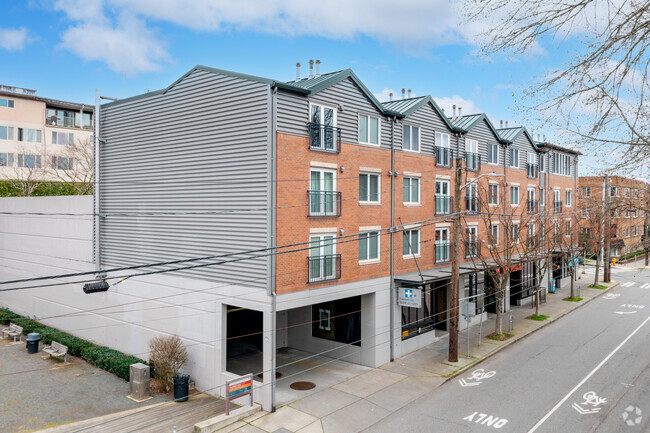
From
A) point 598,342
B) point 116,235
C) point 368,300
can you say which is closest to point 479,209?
point 598,342

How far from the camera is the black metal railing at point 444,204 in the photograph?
2547cm

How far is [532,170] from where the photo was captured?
35.5m

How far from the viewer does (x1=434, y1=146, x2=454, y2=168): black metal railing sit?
83.4 feet

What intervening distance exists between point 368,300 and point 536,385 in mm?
7252

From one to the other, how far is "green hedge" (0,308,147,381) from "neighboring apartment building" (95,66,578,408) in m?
1.06

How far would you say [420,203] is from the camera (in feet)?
79.4

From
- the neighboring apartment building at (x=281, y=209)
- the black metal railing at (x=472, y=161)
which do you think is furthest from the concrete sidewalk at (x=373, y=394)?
the black metal railing at (x=472, y=161)

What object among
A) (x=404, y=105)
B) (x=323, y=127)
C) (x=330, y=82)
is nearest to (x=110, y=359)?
(x=323, y=127)

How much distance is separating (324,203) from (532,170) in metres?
22.7

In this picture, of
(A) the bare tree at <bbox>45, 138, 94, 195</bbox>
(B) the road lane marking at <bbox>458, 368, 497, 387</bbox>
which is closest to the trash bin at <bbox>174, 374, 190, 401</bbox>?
(B) the road lane marking at <bbox>458, 368, 497, 387</bbox>

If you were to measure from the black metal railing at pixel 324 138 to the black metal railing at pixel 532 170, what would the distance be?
819 inches

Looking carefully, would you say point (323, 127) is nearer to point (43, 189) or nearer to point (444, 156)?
point (444, 156)

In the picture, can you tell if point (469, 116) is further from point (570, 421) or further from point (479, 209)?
point (570, 421)

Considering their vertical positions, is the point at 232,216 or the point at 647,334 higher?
the point at 232,216
